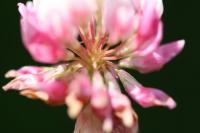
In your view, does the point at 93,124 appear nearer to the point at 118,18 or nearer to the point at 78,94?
the point at 78,94

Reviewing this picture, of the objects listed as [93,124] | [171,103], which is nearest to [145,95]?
[171,103]

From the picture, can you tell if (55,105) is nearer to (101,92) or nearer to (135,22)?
(101,92)

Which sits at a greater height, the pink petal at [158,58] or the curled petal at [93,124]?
the pink petal at [158,58]

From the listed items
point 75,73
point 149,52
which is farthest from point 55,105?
point 149,52

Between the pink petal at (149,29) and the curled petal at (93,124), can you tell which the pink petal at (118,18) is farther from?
the curled petal at (93,124)

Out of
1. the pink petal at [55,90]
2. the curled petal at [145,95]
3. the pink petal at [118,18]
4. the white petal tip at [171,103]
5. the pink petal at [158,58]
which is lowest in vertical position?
the white petal tip at [171,103]

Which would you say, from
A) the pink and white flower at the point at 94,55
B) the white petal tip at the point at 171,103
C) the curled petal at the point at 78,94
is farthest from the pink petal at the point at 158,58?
the curled petal at the point at 78,94
